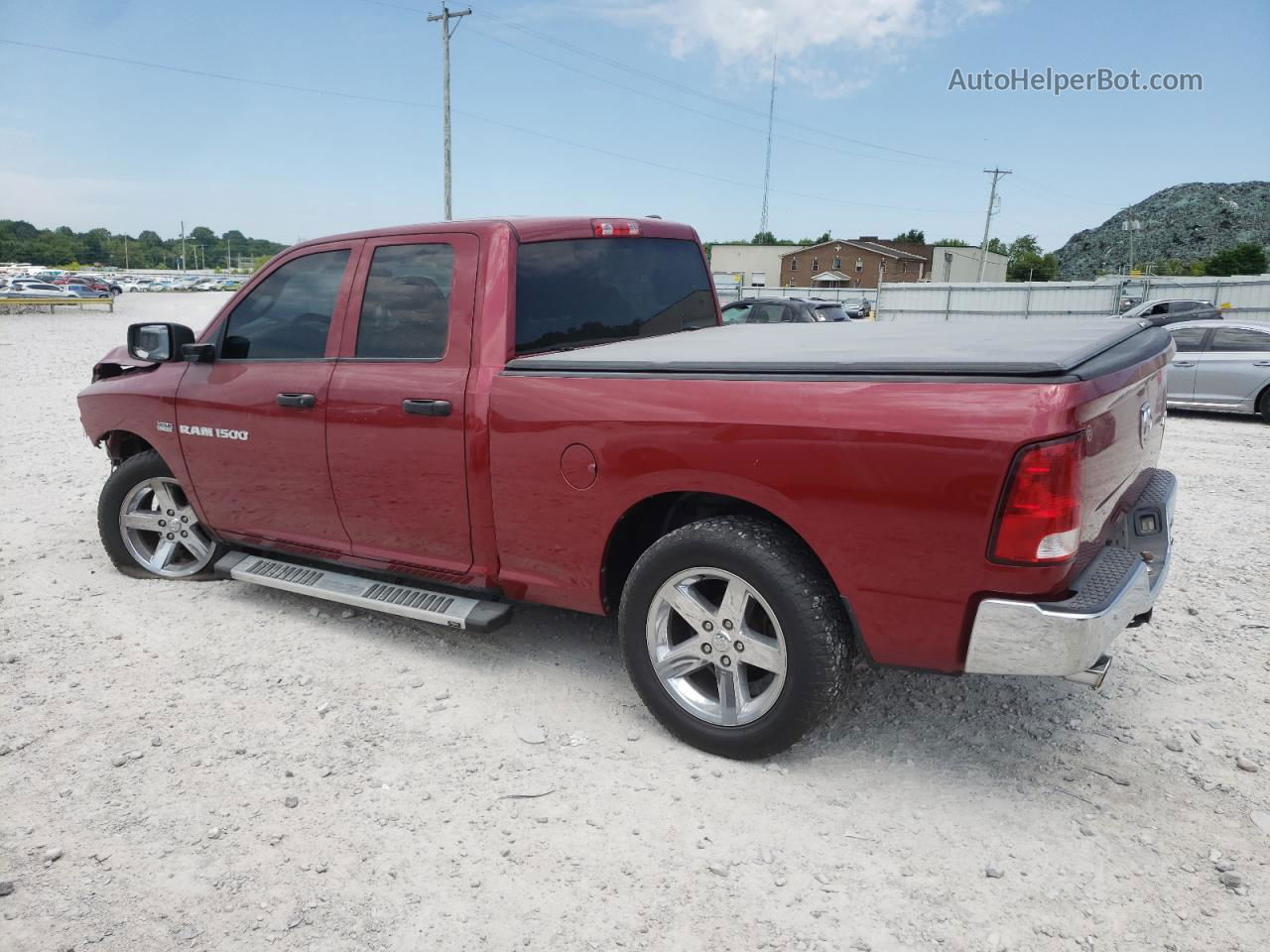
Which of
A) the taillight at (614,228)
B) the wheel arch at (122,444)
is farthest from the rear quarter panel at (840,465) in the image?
the wheel arch at (122,444)

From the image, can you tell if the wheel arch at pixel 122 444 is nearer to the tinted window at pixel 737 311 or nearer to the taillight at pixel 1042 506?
the taillight at pixel 1042 506

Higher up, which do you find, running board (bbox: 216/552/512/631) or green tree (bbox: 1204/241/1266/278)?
green tree (bbox: 1204/241/1266/278)

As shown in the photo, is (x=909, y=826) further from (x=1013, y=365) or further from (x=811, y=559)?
(x=1013, y=365)

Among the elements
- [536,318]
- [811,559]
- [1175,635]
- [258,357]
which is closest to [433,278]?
[536,318]

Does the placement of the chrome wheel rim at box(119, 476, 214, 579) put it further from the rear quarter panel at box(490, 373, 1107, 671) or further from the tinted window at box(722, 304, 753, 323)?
the tinted window at box(722, 304, 753, 323)

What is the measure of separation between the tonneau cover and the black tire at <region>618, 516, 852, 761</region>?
56 cm

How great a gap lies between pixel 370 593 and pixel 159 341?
1.84 metres

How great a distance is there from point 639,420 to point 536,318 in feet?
2.87

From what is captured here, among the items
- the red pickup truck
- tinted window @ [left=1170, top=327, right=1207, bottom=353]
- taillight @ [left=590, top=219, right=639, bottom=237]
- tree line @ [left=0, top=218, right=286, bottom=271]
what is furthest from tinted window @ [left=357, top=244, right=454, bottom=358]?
tree line @ [left=0, top=218, right=286, bottom=271]

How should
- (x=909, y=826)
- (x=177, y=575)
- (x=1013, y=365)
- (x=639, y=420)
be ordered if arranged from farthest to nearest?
1. (x=177, y=575)
2. (x=639, y=420)
3. (x=909, y=826)
4. (x=1013, y=365)

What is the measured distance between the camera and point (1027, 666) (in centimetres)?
250

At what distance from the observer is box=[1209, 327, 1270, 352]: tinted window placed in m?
11.5

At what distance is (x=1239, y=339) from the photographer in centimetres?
1162

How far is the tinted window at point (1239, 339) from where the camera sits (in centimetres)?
1147
